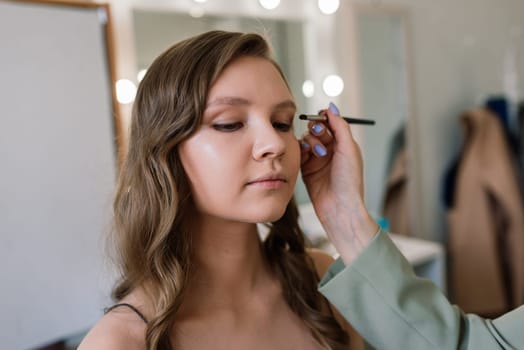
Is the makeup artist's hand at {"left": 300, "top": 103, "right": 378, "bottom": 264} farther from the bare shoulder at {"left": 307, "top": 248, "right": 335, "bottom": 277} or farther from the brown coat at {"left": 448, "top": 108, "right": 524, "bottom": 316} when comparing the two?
the brown coat at {"left": 448, "top": 108, "right": 524, "bottom": 316}

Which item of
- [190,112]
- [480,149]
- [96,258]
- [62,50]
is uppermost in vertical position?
[62,50]

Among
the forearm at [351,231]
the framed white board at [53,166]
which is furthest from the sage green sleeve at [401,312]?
the framed white board at [53,166]

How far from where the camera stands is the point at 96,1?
121cm

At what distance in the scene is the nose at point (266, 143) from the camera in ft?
2.11

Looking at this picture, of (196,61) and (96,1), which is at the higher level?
(96,1)

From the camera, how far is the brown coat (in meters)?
1.87

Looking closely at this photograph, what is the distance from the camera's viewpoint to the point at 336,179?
791mm

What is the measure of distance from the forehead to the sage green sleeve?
0.27m

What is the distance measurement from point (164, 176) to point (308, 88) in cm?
113

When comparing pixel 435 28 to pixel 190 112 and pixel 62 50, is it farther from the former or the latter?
pixel 190 112

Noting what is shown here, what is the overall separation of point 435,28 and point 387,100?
46cm

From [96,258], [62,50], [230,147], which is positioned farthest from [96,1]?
[230,147]

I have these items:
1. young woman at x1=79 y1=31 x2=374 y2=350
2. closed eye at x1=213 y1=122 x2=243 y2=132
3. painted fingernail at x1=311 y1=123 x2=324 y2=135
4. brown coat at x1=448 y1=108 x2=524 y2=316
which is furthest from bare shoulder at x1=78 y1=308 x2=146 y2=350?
brown coat at x1=448 y1=108 x2=524 y2=316

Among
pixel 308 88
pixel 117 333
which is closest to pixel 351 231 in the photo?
pixel 117 333
